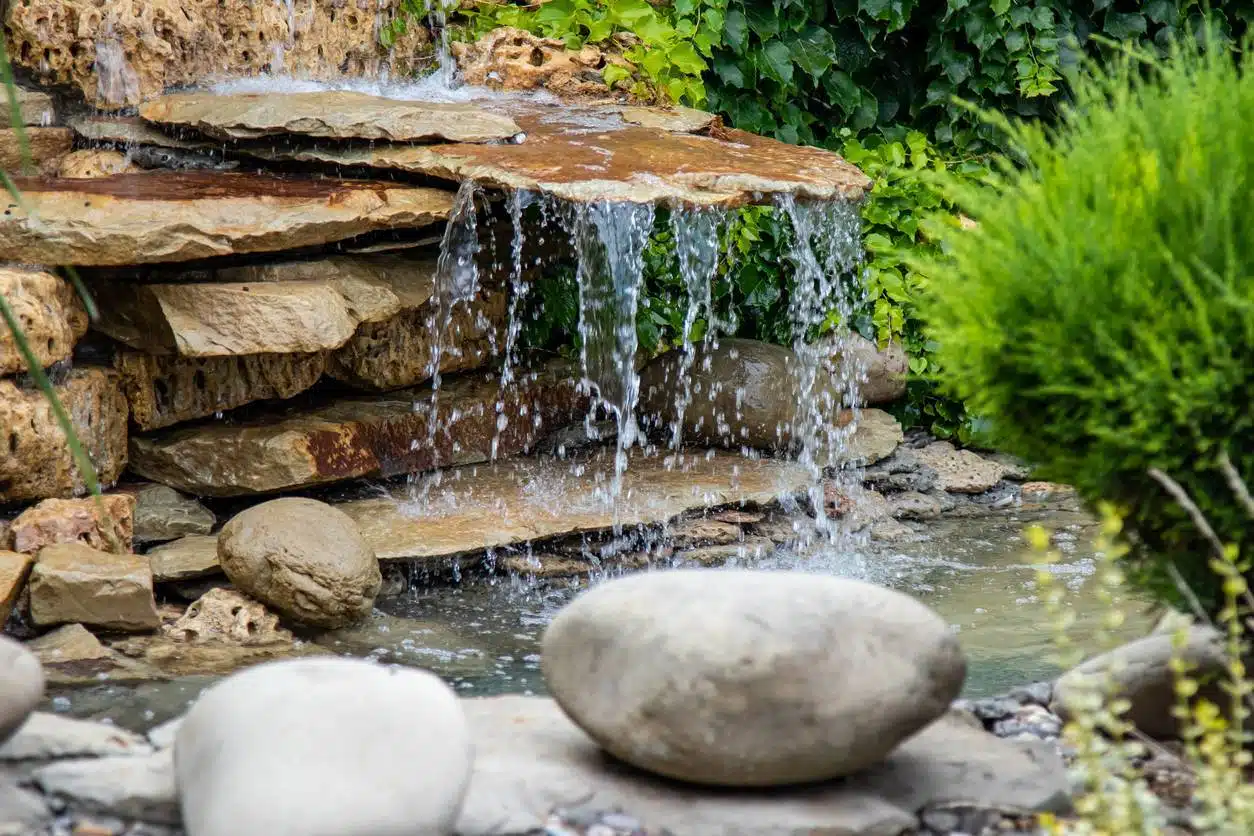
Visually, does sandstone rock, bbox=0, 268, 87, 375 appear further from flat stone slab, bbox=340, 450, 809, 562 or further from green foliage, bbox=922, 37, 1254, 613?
green foliage, bbox=922, 37, 1254, 613

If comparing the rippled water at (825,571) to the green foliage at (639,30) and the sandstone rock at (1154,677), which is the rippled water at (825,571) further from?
the green foliage at (639,30)

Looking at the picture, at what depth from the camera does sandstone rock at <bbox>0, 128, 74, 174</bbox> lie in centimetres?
621

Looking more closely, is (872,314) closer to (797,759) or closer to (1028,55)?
(1028,55)

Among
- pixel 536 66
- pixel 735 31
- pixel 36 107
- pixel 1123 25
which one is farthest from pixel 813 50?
pixel 36 107

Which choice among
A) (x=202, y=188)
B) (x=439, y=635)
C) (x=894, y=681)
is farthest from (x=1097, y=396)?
(x=202, y=188)

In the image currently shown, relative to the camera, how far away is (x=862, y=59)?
890 centimetres

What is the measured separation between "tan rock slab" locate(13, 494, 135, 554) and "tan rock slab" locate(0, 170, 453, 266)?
952mm

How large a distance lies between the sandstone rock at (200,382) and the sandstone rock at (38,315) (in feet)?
1.37

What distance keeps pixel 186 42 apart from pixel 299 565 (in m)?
2.87

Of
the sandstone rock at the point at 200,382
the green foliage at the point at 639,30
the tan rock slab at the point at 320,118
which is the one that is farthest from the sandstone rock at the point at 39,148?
the green foliage at the point at 639,30

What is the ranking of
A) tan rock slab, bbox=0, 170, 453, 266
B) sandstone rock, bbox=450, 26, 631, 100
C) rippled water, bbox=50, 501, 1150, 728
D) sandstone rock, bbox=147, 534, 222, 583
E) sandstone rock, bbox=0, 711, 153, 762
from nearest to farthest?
1. sandstone rock, bbox=0, 711, 153, 762
2. rippled water, bbox=50, 501, 1150, 728
3. tan rock slab, bbox=0, 170, 453, 266
4. sandstone rock, bbox=147, 534, 222, 583
5. sandstone rock, bbox=450, 26, 631, 100

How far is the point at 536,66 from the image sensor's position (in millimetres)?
7672

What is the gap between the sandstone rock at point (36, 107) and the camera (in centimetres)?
633

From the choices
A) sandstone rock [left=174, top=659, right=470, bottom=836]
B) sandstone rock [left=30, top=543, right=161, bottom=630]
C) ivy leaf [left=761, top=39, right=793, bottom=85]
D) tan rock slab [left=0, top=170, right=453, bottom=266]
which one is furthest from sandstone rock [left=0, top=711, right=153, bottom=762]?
ivy leaf [left=761, top=39, right=793, bottom=85]
